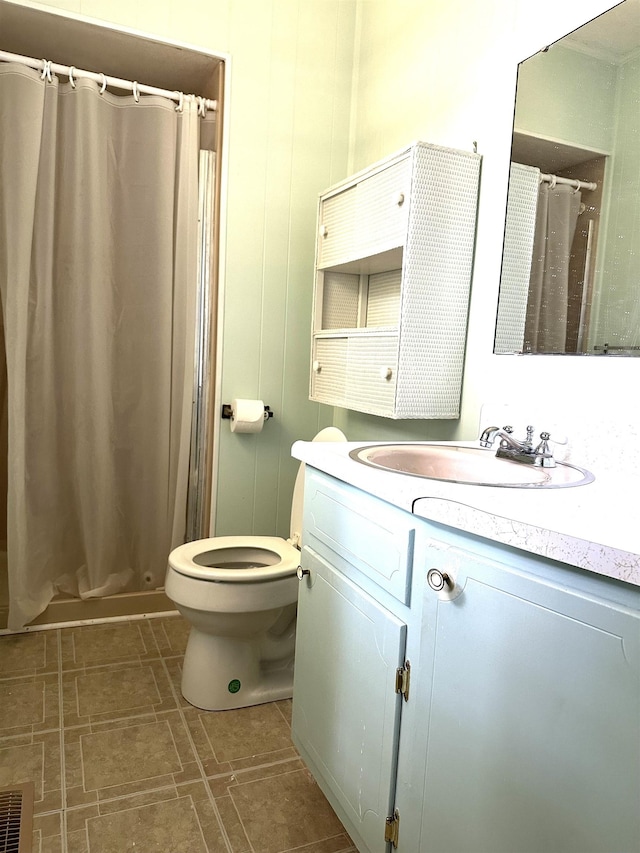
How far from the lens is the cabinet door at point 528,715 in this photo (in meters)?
0.73

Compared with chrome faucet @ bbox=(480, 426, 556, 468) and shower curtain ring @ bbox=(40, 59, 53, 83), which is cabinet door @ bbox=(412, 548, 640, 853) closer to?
chrome faucet @ bbox=(480, 426, 556, 468)

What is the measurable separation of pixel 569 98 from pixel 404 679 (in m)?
1.34

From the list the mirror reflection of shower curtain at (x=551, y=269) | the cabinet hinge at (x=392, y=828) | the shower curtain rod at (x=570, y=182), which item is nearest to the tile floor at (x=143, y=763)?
the cabinet hinge at (x=392, y=828)

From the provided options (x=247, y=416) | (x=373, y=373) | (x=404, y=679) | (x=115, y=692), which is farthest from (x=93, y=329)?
(x=404, y=679)

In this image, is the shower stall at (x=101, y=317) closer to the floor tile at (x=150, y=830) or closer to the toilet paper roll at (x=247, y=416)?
the toilet paper roll at (x=247, y=416)

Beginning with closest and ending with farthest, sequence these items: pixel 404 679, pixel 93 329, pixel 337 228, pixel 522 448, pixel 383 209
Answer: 1. pixel 404 679
2. pixel 522 448
3. pixel 383 209
4. pixel 337 228
5. pixel 93 329

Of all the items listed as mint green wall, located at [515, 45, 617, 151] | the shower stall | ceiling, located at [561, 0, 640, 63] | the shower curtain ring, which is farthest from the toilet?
the shower curtain ring

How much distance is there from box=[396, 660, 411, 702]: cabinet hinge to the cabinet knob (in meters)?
0.19

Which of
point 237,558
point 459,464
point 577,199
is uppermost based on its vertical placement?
point 577,199

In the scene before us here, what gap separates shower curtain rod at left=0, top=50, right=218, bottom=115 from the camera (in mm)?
2143

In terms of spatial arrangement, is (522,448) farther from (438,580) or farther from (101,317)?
(101,317)

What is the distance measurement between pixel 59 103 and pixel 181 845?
2.38 metres

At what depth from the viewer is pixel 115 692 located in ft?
6.48

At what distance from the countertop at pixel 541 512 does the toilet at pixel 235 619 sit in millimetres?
701
